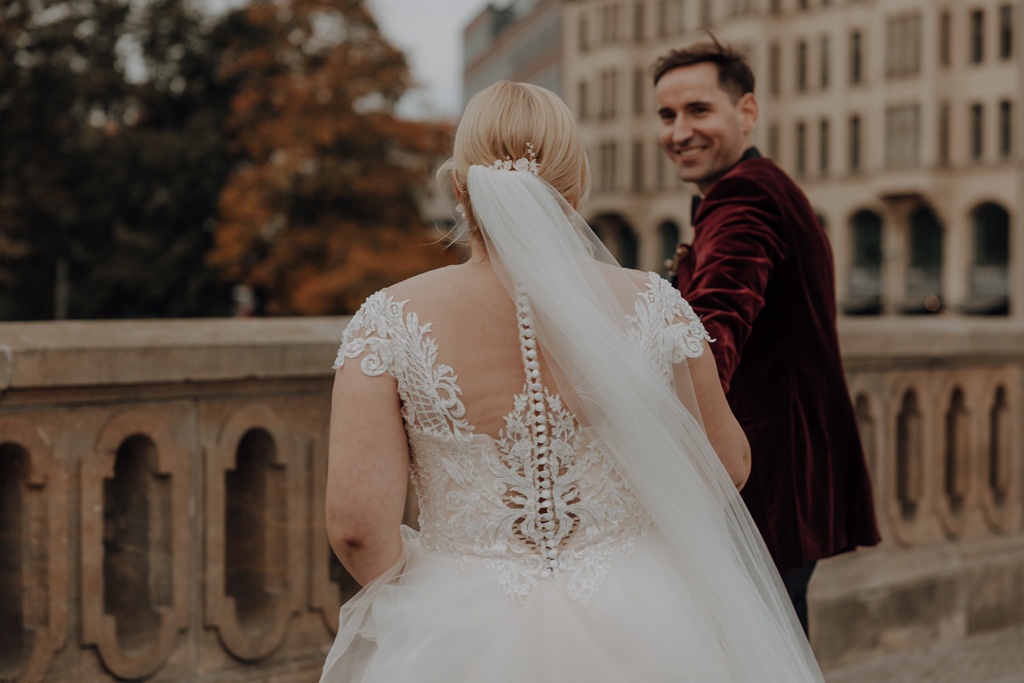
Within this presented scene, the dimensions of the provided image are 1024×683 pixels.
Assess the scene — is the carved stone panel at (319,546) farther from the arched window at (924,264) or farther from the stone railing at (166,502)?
the arched window at (924,264)

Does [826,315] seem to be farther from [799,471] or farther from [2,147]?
[2,147]

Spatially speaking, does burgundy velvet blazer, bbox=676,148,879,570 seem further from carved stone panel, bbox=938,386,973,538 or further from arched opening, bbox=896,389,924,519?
carved stone panel, bbox=938,386,973,538

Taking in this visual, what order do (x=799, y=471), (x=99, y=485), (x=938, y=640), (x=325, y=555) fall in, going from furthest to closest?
(x=938, y=640) → (x=325, y=555) → (x=99, y=485) → (x=799, y=471)

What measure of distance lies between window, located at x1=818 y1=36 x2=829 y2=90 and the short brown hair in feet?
180

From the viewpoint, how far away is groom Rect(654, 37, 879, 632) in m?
3.51

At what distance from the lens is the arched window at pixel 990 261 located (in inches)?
1906

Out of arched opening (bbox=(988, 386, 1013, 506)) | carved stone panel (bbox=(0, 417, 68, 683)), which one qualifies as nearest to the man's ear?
carved stone panel (bbox=(0, 417, 68, 683))

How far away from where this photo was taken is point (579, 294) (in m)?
2.56

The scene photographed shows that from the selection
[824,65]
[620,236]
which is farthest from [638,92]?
[824,65]

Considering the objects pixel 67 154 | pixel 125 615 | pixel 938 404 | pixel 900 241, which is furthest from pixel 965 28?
pixel 125 615

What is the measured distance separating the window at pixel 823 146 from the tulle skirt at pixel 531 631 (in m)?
55.7

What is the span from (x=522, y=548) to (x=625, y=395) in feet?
1.10

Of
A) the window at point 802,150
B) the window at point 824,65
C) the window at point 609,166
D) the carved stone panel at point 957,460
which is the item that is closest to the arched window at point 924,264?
the window at point 802,150

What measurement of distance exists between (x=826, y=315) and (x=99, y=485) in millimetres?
2084
